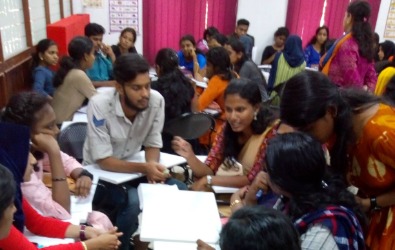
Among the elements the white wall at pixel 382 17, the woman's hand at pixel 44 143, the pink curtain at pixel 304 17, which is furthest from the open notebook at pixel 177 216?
the white wall at pixel 382 17

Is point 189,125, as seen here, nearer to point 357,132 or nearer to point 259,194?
point 259,194

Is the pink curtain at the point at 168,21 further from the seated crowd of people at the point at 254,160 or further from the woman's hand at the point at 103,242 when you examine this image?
the woman's hand at the point at 103,242

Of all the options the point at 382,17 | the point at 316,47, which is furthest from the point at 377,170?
the point at 382,17

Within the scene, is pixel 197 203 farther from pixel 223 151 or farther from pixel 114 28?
pixel 114 28

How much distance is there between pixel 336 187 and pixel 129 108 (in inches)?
51.1

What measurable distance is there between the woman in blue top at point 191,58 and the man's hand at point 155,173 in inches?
105

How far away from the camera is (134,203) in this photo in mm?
2107

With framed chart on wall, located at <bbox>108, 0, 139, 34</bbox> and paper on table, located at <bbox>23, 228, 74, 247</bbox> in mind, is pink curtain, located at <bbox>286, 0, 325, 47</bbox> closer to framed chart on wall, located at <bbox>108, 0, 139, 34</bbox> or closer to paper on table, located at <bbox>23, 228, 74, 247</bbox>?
framed chart on wall, located at <bbox>108, 0, 139, 34</bbox>

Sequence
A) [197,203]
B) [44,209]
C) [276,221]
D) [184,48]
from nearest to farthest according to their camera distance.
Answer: [276,221] < [44,209] < [197,203] < [184,48]

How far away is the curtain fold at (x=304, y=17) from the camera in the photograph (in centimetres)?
640

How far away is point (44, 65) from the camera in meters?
3.54

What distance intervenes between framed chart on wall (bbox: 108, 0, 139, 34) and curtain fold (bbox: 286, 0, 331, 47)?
252 centimetres

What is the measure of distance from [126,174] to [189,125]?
3.42ft

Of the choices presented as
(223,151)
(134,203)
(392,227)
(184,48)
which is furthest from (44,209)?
(184,48)
